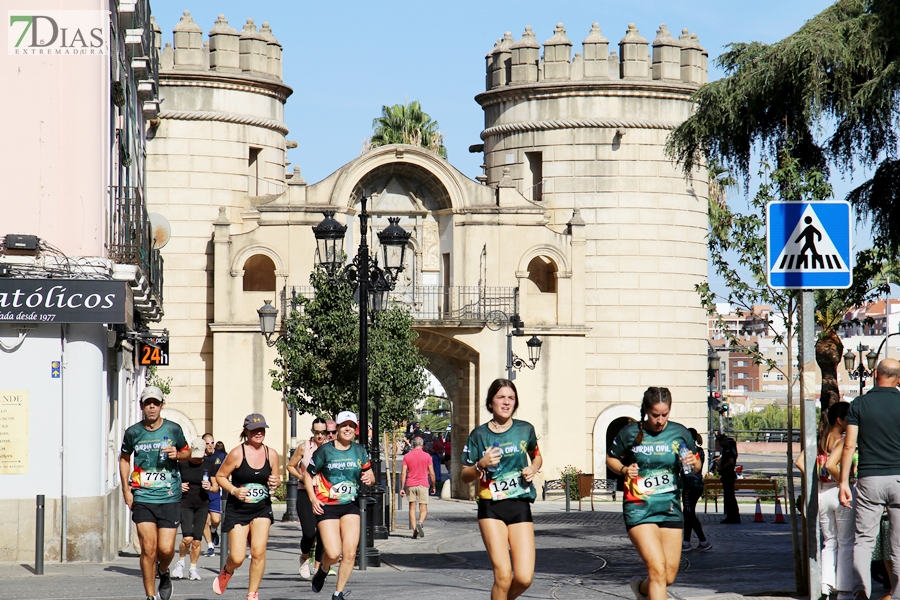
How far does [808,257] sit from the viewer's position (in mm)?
11117

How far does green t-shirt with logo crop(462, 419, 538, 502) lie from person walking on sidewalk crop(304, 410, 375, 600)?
266cm

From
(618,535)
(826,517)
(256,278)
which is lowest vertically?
(618,535)

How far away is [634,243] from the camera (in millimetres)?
41125

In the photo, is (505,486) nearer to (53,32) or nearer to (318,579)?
(318,579)

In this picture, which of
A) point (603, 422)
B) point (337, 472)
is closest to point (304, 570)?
point (337, 472)

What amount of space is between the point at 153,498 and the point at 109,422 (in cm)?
736

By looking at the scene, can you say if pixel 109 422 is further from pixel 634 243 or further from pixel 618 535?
pixel 634 243

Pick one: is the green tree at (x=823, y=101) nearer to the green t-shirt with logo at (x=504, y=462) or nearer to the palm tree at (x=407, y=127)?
the green t-shirt with logo at (x=504, y=462)

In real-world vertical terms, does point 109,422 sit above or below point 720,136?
below

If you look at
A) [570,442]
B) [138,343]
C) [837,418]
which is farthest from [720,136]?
[570,442]

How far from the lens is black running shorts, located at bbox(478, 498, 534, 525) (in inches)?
399

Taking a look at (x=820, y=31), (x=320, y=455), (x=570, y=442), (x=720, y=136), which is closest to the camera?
(x=320, y=455)

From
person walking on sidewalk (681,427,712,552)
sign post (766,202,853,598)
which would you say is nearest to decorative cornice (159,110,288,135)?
person walking on sidewalk (681,427,712,552)

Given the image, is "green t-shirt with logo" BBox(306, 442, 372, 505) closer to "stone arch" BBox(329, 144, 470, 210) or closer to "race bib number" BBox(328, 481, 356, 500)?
"race bib number" BBox(328, 481, 356, 500)
